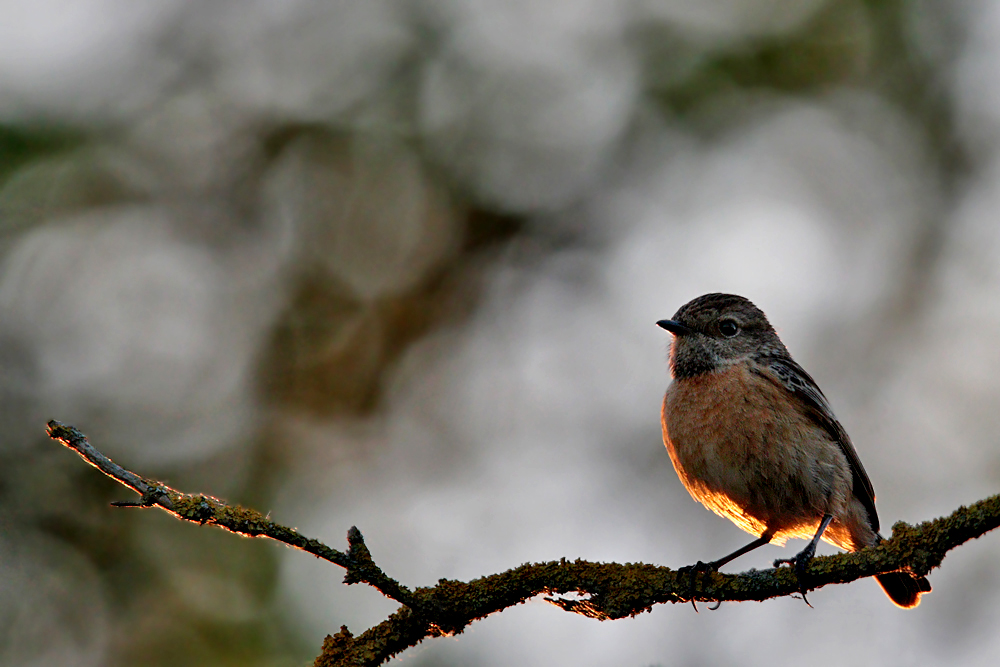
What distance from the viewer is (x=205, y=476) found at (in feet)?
27.6

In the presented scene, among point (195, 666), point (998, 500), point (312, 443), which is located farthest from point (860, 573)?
point (312, 443)

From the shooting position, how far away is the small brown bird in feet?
18.7

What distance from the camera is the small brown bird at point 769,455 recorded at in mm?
5688

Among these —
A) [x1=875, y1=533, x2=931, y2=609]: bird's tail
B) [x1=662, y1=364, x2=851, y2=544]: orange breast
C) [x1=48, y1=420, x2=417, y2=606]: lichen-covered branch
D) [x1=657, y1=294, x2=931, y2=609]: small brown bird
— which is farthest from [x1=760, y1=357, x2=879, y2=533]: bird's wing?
[x1=48, y1=420, x2=417, y2=606]: lichen-covered branch

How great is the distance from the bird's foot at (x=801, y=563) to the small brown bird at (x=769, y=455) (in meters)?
0.03

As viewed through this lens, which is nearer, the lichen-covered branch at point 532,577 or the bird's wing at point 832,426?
the lichen-covered branch at point 532,577

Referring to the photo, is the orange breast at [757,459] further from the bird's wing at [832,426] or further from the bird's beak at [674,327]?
the bird's beak at [674,327]

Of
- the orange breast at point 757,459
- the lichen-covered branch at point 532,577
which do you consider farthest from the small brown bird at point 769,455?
the lichen-covered branch at point 532,577

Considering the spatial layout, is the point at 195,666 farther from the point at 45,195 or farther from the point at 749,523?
the point at 45,195

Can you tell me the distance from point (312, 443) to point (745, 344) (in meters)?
4.96

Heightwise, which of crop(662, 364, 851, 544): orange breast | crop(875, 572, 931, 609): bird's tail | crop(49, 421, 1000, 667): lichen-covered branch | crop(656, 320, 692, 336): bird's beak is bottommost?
crop(49, 421, 1000, 667): lichen-covered branch

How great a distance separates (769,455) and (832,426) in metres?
0.84

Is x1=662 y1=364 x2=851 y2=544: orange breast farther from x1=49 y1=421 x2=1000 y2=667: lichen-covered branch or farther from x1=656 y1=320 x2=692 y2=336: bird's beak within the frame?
x1=49 y1=421 x2=1000 y2=667: lichen-covered branch

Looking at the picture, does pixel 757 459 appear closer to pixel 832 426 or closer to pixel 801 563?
pixel 832 426
